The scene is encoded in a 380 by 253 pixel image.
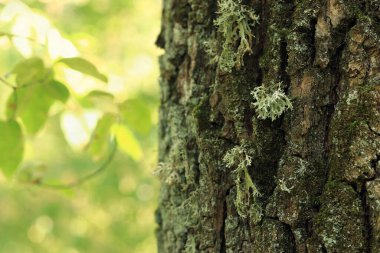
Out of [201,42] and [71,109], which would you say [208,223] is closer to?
[201,42]

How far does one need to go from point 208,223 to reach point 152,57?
3.69 m

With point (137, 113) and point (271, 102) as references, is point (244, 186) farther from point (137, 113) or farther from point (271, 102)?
point (137, 113)

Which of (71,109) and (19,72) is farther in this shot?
(71,109)

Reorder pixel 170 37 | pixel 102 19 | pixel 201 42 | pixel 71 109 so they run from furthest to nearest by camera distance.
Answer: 1. pixel 102 19
2. pixel 71 109
3. pixel 170 37
4. pixel 201 42

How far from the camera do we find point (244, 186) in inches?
34.2

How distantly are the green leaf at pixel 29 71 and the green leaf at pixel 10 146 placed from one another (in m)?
0.10

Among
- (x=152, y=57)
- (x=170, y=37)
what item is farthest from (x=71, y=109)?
(x=152, y=57)

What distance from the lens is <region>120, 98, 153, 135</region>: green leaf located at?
137 centimetres

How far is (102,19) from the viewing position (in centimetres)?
447

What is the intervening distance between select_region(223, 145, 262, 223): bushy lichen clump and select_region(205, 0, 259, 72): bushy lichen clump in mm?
149

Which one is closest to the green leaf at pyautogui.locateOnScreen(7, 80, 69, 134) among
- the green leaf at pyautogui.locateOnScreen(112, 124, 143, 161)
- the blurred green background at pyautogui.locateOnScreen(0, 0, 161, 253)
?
the green leaf at pyautogui.locateOnScreen(112, 124, 143, 161)

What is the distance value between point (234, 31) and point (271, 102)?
16 cm

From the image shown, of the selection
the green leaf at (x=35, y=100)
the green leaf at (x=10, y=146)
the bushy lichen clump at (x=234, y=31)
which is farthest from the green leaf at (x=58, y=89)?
the bushy lichen clump at (x=234, y=31)

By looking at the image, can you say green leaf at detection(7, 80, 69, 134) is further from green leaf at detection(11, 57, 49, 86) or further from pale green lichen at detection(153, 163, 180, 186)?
pale green lichen at detection(153, 163, 180, 186)
